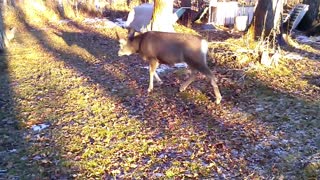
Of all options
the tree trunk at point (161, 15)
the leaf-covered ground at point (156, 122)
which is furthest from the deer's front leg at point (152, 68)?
the tree trunk at point (161, 15)

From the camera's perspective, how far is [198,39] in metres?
6.44

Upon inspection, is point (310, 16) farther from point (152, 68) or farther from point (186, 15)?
point (152, 68)

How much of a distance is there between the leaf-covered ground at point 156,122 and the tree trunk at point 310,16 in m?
5.43

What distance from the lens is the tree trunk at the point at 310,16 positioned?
46.4ft

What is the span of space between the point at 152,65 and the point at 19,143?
283 centimetres

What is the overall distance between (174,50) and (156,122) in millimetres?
1444

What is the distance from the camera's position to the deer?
21.1 ft

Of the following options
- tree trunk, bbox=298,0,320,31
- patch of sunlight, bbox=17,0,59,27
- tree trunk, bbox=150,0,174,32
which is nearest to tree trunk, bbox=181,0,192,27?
tree trunk, bbox=150,0,174,32

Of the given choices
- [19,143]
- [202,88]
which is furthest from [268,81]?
[19,143]

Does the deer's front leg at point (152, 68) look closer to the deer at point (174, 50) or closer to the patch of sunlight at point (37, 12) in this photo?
the deer at point (174, 50)

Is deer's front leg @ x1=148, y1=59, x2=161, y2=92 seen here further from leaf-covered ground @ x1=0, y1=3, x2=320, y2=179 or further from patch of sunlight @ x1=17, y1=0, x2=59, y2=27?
patch of sunlight @ x1=17, y1=0, x2=59, y2=27

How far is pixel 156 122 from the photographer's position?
5.88 metres

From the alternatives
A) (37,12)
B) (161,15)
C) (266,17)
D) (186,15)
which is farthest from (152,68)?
(37,12)

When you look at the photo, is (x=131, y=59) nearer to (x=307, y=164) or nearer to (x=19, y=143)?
(x=19, y=143)
